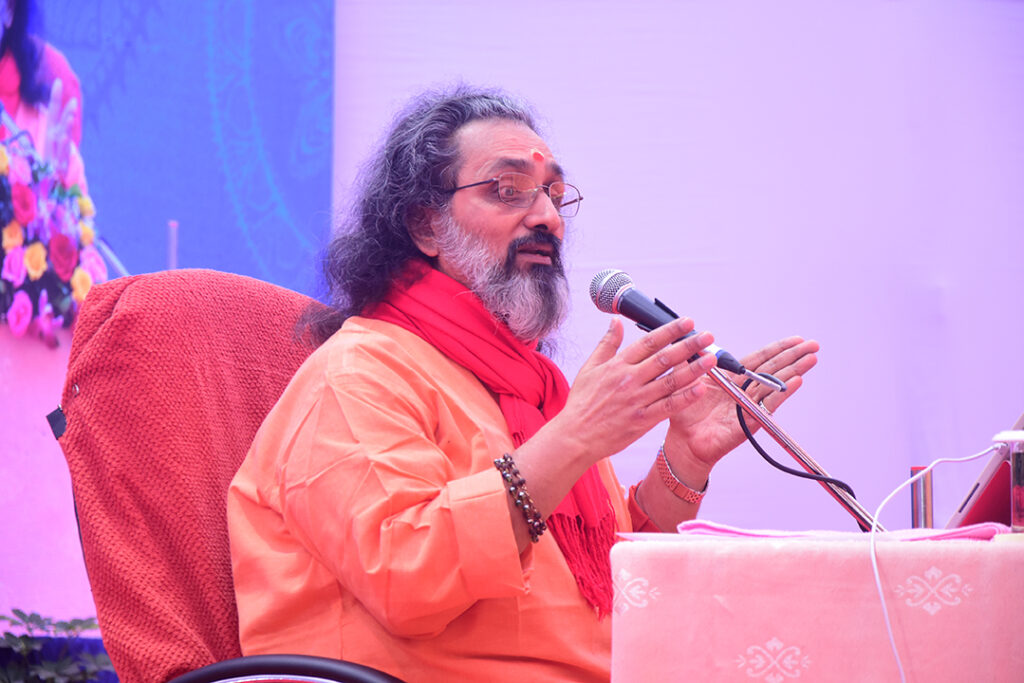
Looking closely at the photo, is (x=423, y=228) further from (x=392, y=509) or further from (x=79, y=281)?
(x=79, y=281)

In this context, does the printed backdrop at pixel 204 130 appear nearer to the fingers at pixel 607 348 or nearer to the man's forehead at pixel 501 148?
the man's forehead at pixel 501 148

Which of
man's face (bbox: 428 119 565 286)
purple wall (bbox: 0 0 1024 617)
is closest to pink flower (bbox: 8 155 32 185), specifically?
purple wall (bbox: 0 0 1024 617)

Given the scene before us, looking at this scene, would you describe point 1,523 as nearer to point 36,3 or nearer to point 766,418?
point 36,3

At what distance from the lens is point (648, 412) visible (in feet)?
4.51

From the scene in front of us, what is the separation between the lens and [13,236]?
10.6 feet

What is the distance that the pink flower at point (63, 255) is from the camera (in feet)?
10.8

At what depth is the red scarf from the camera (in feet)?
5.53

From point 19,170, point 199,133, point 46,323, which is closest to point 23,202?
point 19,170

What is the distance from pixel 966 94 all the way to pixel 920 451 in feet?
3.96

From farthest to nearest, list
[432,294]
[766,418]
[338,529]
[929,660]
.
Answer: [432,294], [338,529], [766,418], [929,660]

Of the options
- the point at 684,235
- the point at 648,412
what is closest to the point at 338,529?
the point at 648,412

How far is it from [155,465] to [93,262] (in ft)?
6.61

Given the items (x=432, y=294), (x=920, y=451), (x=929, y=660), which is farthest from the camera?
(x=920, y=451)

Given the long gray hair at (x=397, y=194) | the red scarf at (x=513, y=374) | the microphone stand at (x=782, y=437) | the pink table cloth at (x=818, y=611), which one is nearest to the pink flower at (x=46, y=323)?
the long gray hair at (x=397, y=194)
